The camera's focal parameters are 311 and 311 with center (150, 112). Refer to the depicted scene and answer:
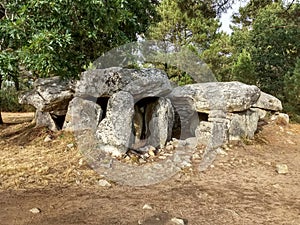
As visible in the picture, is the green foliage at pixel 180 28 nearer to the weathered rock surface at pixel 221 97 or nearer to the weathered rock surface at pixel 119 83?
the weathered rock surface at pixel 221 97

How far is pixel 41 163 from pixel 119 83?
6.08 ft

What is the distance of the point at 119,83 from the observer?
5457mm

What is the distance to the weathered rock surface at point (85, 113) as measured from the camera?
227 inches

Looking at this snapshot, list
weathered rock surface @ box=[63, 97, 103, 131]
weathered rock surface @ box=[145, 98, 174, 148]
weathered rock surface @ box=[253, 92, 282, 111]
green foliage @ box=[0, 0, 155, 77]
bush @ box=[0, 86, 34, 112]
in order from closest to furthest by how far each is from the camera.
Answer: green foliage @ box=[0, 0, 155, 77], weathered rock surface @ box=[145, 98, 174, 148], weathered rock surface @ box=[63, 97, 103, 131], weathered rock surface @ box=[253, 92, 282, 111], bush @ box=[0, 86, 34, 112]

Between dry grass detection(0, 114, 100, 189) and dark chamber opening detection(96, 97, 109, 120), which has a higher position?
dark chamber opening detection(96, 97, 109, 120)

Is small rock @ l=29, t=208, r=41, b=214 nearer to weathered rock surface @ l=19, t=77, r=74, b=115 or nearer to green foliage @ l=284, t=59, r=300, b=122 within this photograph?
weathered rock surface @ l=19, t=77, r=74, b=115

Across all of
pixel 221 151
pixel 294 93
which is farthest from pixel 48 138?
pixel 294 93

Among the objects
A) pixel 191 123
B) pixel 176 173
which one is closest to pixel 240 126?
pixel 191 123

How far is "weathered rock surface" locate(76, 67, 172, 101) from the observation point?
5465 mm

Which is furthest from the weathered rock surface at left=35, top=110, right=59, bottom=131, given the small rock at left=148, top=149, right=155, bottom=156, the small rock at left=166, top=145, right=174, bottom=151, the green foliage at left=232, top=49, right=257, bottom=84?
the green foliage at left=232, top=49, right=257, bottom=84

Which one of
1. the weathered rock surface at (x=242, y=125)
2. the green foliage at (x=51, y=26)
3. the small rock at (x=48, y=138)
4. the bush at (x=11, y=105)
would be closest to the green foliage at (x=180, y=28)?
the weathered rock surface at (x=242, y=125)

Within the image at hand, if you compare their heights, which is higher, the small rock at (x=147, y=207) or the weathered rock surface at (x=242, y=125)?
the weathered rock surface at (x=242, y=125)

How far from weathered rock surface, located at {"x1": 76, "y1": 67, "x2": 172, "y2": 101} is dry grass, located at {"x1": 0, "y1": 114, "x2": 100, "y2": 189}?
1046 millimetres

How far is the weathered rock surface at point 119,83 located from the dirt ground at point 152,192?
3.45 ft
